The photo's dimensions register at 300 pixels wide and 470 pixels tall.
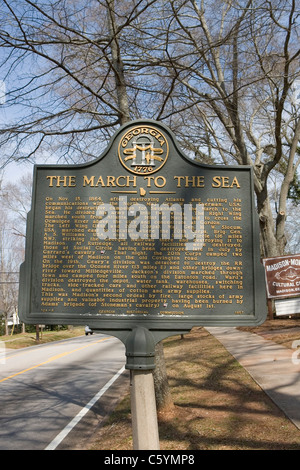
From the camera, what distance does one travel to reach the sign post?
3842 mm

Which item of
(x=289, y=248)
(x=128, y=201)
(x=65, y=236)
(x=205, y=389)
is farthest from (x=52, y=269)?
(x=289, y=248)

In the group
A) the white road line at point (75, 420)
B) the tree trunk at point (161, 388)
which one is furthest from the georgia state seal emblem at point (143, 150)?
the white road line at point (75, 420)

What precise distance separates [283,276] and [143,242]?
420 inches

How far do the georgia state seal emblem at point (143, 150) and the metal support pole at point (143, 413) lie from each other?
6.42ft

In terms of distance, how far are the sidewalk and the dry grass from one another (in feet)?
0.52

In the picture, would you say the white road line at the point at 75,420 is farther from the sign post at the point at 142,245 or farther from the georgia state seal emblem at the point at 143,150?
the georgia state seal emblem at the point at 143,150

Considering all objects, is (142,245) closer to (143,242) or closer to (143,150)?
(143,242)

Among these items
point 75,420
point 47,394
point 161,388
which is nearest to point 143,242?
point 161,388

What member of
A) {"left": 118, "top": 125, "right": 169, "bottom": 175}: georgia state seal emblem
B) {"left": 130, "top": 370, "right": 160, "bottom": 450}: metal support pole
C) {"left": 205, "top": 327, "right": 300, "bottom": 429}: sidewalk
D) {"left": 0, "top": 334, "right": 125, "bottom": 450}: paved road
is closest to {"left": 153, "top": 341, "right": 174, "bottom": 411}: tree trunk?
{"left": 0, "top": 334, "right": 125, "bottom": 450}: paved road

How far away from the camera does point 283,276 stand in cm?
1359

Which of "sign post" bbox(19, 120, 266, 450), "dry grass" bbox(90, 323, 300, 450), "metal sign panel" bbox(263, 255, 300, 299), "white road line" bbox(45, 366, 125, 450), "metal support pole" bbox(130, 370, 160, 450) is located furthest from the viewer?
"metal sign panel" bbox(263, 255, 300, 299)

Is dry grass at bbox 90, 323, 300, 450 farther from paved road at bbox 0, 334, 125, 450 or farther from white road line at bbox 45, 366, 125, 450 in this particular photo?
paved road at bbox 0, 334, 125, 450

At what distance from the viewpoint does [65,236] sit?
13.3 ft

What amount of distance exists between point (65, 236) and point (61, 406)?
18.4ft
